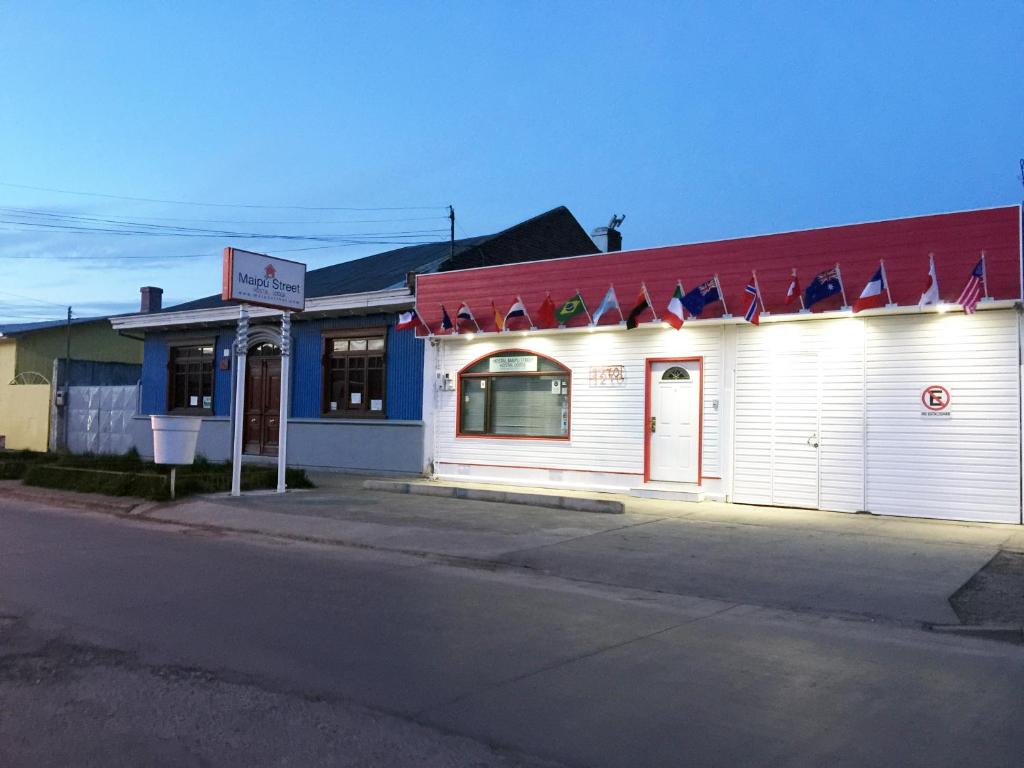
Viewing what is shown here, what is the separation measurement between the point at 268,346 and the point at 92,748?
1955 cm

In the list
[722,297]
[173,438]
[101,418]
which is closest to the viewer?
[722,297]

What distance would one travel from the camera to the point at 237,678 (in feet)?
18.4

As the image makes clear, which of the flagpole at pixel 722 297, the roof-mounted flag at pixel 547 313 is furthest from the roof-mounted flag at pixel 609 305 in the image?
the flagpole at pixel 722 297

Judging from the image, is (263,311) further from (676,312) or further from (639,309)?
(676,312)

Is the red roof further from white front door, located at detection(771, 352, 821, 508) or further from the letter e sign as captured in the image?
the letter e sign

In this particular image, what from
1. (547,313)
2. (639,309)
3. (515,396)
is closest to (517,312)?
(547,313)

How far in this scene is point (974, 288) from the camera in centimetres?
1217

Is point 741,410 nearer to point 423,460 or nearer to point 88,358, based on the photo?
point 423,460

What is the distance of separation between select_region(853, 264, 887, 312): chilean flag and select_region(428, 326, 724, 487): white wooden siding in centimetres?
264

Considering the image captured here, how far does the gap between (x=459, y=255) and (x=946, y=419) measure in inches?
507

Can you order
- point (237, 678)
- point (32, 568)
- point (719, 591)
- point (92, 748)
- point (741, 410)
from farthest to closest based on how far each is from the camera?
point (741, 410), point (32, 568), point (719, 591), point (237, 678), point (92, 748)

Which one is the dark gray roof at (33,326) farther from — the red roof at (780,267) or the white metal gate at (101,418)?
the red roof at (780,267)

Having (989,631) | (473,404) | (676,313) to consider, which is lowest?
(989,631)

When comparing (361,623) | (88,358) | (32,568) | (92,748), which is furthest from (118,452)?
(92,748)
